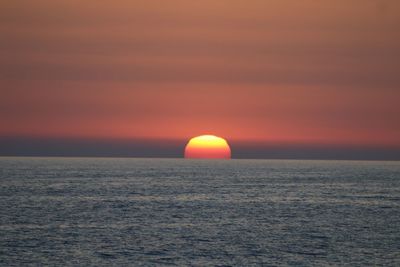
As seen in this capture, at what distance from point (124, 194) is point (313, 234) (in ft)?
223

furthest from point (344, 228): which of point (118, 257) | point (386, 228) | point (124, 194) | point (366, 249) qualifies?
point (124, 194)

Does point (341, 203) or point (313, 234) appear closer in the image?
point (313, 234)

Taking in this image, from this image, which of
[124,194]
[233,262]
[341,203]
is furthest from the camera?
[124,194]

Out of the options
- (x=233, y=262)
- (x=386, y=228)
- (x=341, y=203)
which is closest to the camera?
(x=233, y=262)

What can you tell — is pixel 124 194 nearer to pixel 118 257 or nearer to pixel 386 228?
pixel 386 228

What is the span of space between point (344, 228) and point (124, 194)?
65.2 metres

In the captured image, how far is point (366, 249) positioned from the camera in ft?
208

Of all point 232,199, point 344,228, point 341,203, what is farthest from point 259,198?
point 344,228

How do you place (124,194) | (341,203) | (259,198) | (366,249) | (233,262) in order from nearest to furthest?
1. (233,262)
2. (366,249)
3. (341,203)
4. (259,198)
5. (124,194)

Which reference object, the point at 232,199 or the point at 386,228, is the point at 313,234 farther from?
the point at 232,199

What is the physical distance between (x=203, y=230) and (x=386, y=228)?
2151 cm

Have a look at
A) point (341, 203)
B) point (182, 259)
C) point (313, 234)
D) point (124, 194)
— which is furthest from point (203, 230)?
point (124, 194)

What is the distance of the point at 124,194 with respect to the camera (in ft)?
447

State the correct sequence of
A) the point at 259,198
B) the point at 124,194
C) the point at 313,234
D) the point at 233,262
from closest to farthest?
the point at 233,262 → the point at 313,234 → the point at 259,198 → the point at 124,194
